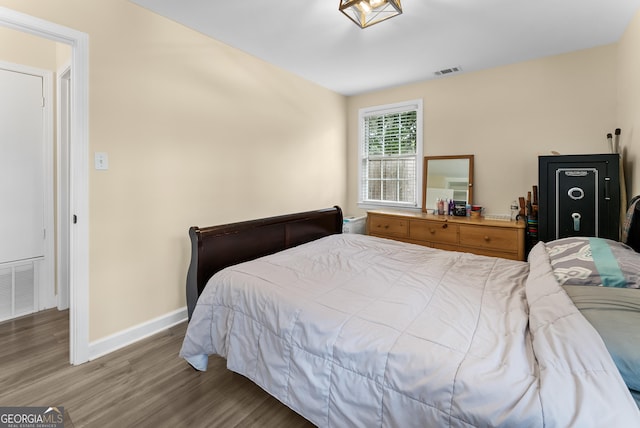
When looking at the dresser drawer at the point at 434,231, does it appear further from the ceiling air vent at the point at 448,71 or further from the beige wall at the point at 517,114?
the ceiling air vent at the point at 448,71

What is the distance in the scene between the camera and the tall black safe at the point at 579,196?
239 cm

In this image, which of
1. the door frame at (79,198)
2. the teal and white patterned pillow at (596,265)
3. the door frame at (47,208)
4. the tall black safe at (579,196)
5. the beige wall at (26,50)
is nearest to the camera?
the teal and white patterned pillow at (596,265)

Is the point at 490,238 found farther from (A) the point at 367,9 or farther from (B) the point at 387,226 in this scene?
(A) the point at 367,9

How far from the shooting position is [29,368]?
76.7 inches

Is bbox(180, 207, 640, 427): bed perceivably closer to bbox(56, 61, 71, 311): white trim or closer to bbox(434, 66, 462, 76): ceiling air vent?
bbox(56, 61, 71, 311): white trim

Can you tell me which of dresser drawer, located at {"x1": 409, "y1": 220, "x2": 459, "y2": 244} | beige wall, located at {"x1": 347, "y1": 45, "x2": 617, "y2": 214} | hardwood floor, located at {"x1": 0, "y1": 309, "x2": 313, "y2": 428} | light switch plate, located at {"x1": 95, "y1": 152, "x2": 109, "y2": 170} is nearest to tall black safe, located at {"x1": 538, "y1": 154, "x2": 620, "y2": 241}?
beige wall, located at {"x1": 347, "y1": 45, "x2": 617, "y2": 214}

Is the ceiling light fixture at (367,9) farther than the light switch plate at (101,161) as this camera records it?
No

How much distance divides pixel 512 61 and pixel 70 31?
383 centimetres

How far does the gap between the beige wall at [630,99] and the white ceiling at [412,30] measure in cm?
15

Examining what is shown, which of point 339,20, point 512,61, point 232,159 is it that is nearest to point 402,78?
point 512,61

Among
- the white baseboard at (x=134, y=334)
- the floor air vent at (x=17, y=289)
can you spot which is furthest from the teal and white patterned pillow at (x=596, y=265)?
the floor air vent at (x=17, y=289)

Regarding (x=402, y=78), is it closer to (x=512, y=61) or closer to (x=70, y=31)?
(x=512, y=61)

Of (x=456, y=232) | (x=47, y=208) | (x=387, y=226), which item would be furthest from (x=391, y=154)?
(x=47, y=208)

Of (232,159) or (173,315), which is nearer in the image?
(173,315)
